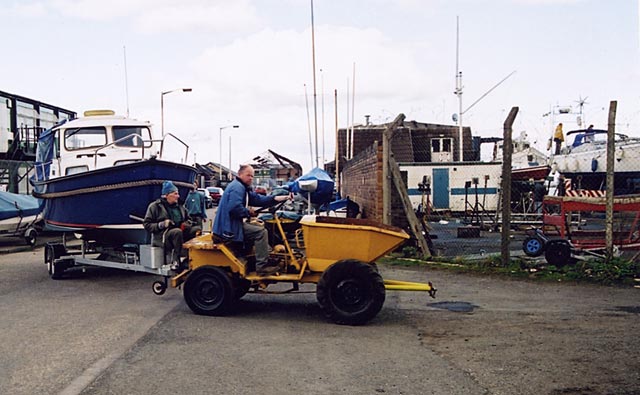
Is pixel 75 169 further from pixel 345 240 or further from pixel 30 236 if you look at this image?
pixel 345 240

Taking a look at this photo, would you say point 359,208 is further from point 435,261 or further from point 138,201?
point 138,201

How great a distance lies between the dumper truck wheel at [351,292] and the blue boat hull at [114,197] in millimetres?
4796

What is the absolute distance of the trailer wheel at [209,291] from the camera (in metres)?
7.98

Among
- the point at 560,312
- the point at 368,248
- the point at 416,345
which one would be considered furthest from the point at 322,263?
the point at 560,312

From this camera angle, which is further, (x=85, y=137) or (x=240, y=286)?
(x=85, y=137)

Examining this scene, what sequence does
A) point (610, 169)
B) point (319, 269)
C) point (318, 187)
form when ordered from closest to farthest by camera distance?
point (319, 269)
point (610, 169)
point (318, 187)

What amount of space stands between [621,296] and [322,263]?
171 inches

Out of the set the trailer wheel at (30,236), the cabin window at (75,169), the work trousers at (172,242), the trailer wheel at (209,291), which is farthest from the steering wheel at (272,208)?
the trailer wheel at (30,236)

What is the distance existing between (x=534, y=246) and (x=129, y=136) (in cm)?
849

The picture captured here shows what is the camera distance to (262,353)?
248 inches

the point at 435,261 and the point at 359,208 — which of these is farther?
the point at 359,208

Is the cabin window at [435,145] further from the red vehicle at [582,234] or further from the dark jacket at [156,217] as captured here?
the dark jacket at [156,217]

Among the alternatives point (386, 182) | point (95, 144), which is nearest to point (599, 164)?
point (386, 182)

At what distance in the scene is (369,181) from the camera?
14.6 meters
